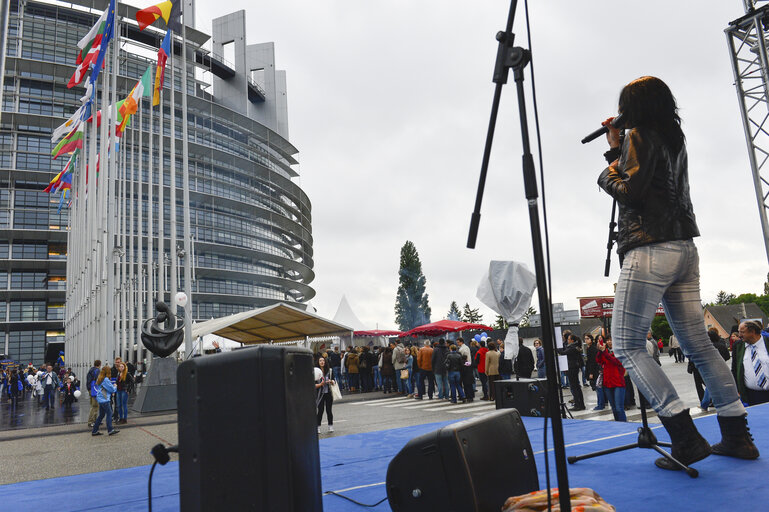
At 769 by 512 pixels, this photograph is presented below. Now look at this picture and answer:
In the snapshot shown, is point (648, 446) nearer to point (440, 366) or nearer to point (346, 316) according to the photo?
point (440, 366)

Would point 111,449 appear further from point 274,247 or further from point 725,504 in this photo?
point 274,247

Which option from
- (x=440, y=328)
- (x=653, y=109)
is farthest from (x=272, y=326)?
(x=653, y=109)

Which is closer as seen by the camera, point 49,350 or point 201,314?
point 49,350

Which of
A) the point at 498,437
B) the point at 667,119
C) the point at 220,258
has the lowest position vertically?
the point at 498,437

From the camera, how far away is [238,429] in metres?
1.97

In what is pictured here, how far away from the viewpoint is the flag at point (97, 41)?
18809mm

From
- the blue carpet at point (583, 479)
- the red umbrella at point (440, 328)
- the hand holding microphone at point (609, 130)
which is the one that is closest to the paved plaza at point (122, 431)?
the blue carpet at point (583, 479)

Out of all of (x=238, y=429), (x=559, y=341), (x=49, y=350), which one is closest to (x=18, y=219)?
(x=49, y=350)

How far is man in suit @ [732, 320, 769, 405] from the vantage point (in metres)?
7.46

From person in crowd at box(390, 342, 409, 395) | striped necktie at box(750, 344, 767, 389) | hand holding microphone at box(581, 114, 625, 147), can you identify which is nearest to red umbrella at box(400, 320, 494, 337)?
person in crowd at box(390, 342, 409, 395)

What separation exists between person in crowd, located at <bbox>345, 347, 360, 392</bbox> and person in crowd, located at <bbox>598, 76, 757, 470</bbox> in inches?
777

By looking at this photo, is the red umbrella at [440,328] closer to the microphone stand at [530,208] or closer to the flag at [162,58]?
the flag at [162,58]

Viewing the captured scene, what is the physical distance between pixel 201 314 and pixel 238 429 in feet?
207

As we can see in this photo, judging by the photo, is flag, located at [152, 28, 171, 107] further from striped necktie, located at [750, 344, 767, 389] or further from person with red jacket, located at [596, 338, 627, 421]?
striped necktie, located at [750, 344, 767, 389]
